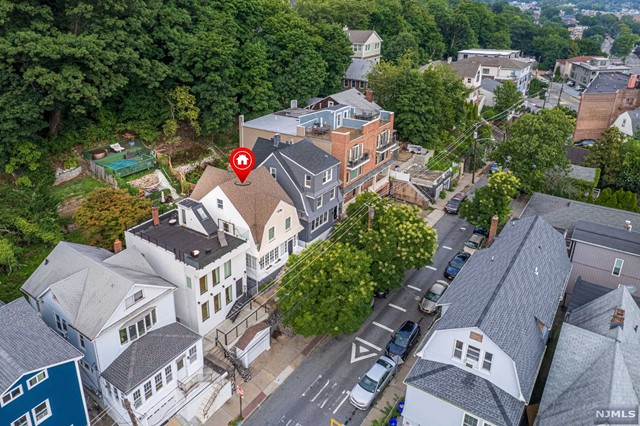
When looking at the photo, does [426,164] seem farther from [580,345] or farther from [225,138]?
[580,345]

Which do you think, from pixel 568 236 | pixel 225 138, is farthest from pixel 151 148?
pixel 568 236

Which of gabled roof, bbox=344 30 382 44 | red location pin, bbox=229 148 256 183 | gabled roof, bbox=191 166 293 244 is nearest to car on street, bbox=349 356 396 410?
gabled roof, bbox=191 166 293 244

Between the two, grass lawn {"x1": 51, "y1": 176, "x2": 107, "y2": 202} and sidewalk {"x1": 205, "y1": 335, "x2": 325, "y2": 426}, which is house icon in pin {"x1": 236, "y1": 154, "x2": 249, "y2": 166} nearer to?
sidewalk {"x1": 205, "y1": 335, "x2": 325, "y2": 426}

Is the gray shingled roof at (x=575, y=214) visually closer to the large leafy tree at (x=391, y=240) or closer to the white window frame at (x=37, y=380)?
the large leafy tree at (x=391, y=240)

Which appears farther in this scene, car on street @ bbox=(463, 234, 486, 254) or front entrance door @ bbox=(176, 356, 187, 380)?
car on street @ bbox=(463, 234, 486, 254)

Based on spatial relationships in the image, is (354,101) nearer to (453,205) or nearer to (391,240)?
(453,205)
